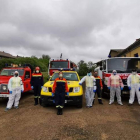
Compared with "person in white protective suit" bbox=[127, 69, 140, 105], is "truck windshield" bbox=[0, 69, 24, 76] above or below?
above

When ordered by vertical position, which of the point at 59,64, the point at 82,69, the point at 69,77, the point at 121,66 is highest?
the point at 59,64

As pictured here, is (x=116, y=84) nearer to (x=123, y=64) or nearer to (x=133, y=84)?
(x=133, y=84)

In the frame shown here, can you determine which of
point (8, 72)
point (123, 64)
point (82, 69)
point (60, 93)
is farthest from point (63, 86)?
point (82, 69)

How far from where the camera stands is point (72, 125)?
4.63m

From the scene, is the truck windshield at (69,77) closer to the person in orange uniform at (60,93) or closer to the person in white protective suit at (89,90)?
the person in white protective suit at (89,90)

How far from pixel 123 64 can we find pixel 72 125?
492 cm

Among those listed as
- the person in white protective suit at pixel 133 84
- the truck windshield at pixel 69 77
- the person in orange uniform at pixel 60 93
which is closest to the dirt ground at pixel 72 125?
the person in orange uniform at pixel 60 93

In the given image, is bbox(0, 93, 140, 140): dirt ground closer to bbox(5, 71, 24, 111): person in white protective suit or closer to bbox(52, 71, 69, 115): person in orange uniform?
bbox(52, 71, 69, 115): person in orange uniform

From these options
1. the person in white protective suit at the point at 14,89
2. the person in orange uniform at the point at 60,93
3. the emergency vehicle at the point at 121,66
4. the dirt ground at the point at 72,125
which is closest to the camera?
the dirt ground at the point at 72,125

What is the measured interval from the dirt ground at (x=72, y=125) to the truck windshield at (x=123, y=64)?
2587 millimetres

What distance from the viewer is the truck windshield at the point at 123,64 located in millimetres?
8109

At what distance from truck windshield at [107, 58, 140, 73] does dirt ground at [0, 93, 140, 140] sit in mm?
2587

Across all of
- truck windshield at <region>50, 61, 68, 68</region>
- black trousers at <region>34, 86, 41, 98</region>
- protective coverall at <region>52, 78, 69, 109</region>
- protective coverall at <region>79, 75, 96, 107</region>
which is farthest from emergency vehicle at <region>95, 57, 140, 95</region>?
truck windshield at <region>50, 61, 68, 68</region>

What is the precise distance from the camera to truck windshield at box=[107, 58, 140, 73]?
8.11 m
